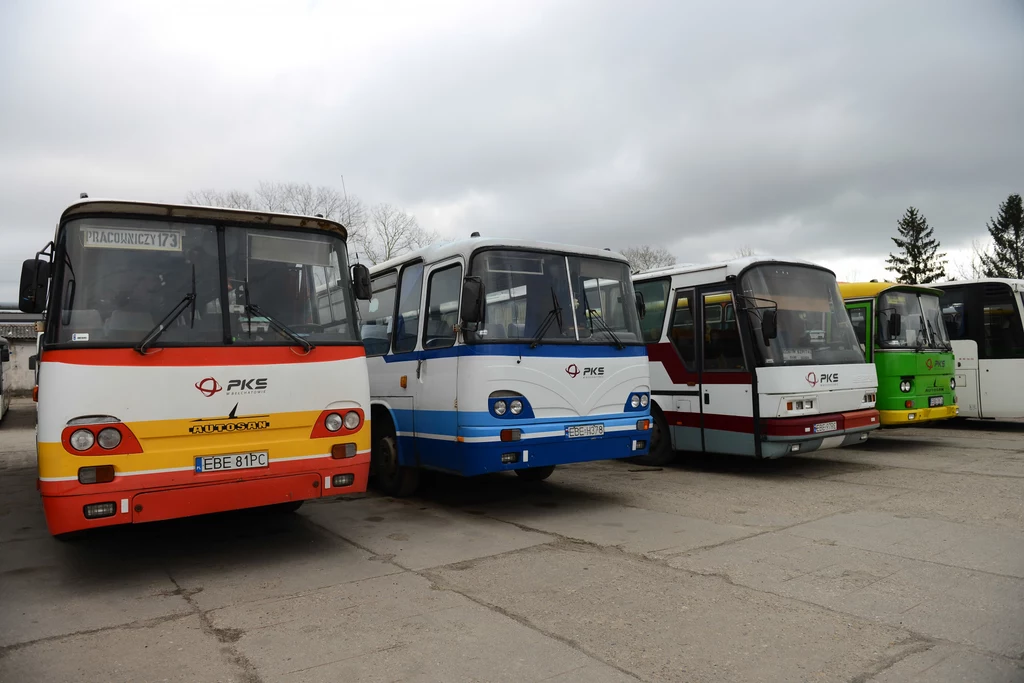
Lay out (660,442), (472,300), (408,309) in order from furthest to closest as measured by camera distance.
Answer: (660,442) → (408,309) → (472,300)

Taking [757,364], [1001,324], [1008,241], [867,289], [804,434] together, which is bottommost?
[804,434]

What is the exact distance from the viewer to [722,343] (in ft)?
34.2

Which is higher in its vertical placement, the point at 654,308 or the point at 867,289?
the point at 867,289

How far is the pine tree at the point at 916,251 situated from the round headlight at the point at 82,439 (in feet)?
224

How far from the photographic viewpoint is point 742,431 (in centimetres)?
1010

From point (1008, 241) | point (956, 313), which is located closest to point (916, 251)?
point (1008, 241)

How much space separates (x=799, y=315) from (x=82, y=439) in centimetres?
853

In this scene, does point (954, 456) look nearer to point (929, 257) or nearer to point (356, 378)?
point (356, 378)

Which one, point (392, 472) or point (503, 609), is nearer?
point (503, 609)

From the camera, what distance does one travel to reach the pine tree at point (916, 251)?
209ft

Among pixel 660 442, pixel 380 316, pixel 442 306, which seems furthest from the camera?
pixel 660 442

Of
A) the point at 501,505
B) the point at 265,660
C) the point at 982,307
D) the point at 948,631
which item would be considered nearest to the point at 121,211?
the point at 265,660

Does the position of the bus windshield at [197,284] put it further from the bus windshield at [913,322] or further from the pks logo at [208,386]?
the bus windshield at [913,322]

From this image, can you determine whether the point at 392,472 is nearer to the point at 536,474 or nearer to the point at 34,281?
the point at 536,474
